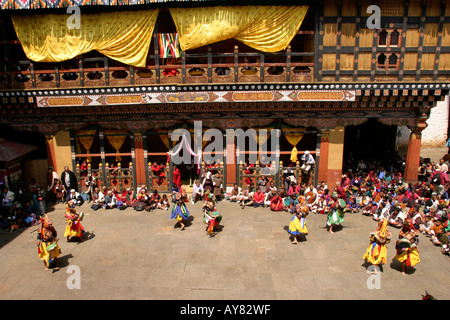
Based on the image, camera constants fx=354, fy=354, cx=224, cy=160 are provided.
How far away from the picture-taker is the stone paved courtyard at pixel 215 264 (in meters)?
10.2

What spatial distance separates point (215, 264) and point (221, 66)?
8.85 m

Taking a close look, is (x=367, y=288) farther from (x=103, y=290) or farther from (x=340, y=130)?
(x=340, y=130)

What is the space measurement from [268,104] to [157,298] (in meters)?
10.2

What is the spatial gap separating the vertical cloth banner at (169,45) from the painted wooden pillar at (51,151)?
7081mm

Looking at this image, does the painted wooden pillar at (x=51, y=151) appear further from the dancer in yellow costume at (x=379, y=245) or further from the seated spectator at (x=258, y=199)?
the dancer in yellow costume at (x=379, y=245)

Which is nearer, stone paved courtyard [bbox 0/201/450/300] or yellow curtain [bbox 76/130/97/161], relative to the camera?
stone paved courtyard [bbox 0/201/450/300]

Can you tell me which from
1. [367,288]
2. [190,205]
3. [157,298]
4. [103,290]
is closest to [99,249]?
[103,290]

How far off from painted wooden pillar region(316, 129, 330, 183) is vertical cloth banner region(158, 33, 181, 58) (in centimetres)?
795

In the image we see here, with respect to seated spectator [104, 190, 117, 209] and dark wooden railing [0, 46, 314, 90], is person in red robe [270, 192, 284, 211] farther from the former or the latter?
seated spectator [104, 190, 117, 209]

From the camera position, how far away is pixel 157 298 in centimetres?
993

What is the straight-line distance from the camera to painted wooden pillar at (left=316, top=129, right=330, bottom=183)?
17.5m

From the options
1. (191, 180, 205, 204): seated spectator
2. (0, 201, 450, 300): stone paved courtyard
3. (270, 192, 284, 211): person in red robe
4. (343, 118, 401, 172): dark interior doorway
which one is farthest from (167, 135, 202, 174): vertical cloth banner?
(343, 118, 401, 172): dark interior doorway

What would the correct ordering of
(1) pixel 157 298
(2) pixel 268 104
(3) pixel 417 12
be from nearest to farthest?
(1) pixel 157 298
(3) pixel 417 12
(2) pixel 268 104

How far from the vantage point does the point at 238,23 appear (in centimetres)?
1543
